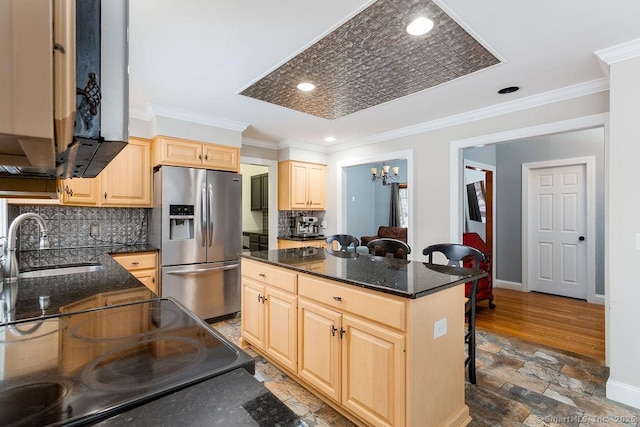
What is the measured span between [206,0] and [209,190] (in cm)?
220

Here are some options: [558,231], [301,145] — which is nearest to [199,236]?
[301,145]

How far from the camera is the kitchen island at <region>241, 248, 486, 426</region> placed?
5.21 ft

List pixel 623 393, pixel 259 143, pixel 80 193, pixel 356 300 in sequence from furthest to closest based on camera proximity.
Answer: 1. pixel 259 143
2. pixel 80 193
3. pixel 623 393
4. pixel 356 300

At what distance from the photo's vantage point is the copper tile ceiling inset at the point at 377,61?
189 cm

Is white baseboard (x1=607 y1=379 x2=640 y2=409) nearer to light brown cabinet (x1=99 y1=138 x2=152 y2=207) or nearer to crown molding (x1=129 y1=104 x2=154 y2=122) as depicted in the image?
light brown cabinet (x1=99 y1=138 x2=152 y2=207)

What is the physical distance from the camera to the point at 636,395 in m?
2.10

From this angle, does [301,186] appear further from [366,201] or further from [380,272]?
[366,201]

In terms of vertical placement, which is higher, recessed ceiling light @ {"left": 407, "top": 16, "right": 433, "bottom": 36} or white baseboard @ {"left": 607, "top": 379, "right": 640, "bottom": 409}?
recessed ceiling light @ {"left": 407, "top": 16, "right": 433, "bottom": 36}

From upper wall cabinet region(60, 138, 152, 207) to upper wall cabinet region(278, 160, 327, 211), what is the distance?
6.36 ft

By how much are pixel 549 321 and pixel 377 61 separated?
3600mm

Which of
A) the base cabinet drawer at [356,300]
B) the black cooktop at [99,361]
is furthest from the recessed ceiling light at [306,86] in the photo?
the black cooktop at [99,361]

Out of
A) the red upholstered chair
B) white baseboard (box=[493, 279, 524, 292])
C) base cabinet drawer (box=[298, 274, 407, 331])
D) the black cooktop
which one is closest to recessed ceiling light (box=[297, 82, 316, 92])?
base cabinet drawer (box=[298, 274, 407, 331])

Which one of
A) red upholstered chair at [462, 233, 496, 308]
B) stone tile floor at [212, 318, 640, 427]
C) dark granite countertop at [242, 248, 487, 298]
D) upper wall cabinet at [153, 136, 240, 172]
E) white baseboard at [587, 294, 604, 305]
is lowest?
stone tile floor at [212, 318, 640, 427]

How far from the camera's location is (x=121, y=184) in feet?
11.3
